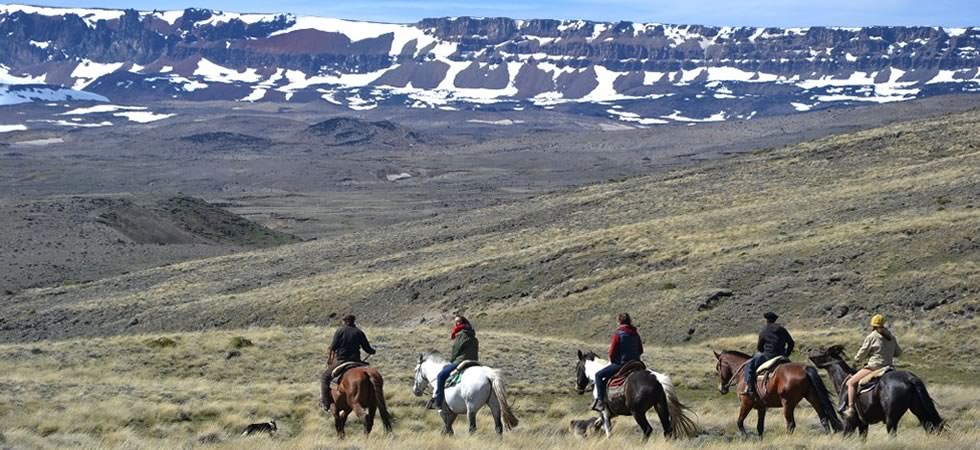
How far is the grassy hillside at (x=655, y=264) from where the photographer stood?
39406 mm

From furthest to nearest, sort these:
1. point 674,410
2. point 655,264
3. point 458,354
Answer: point 655,264, point 458,354, point 674,410

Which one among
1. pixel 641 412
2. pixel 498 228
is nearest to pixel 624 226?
pixel 498 228

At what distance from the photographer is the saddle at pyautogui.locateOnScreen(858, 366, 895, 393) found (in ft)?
57.1

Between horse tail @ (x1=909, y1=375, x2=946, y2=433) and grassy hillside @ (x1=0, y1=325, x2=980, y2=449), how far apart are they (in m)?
0.18

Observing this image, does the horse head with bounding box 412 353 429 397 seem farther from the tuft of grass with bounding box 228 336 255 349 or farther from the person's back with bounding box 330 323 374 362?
the tuft of grass with bounding box 228 336 255 349

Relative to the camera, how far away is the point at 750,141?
19362 cm

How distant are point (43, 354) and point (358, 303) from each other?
19052 mm

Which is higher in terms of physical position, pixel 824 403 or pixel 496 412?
pixel 824 403

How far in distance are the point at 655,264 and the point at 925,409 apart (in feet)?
100

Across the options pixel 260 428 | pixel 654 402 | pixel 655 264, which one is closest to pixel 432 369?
pixel 260 428

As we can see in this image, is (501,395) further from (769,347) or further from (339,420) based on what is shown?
(769,347)

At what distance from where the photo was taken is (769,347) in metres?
19.1

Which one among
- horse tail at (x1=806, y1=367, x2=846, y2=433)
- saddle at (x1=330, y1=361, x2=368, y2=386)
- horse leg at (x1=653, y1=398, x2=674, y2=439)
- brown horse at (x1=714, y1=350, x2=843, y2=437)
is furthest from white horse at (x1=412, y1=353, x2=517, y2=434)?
horse tail at (x1=806, y1=367, x2=846, y2=433)

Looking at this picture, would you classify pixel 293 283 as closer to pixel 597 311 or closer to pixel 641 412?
pixel 597 311
